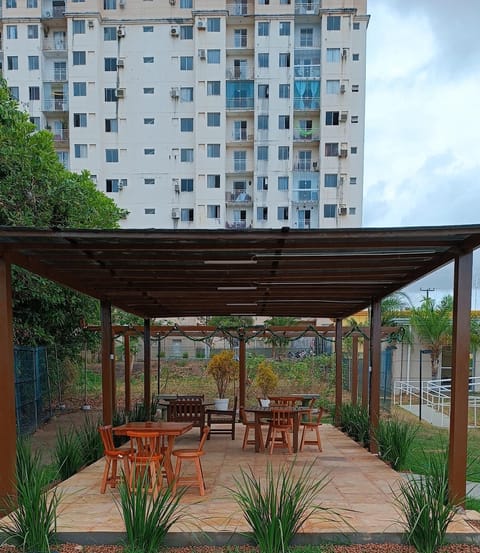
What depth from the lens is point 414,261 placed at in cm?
570

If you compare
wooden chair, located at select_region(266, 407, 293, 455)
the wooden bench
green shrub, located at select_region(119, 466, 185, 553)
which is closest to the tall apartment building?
the wooden bench

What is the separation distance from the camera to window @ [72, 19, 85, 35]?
3869cm

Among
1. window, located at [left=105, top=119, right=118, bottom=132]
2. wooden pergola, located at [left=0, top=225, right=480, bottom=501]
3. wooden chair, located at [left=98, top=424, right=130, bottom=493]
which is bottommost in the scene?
wooden chair, located at [left=98, top=424, right=130, bottom=493]

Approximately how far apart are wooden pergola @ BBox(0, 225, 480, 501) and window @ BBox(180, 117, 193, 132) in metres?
33.1

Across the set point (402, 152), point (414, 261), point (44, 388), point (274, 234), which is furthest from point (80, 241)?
point (402, 152)

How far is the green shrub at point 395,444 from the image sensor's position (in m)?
7.01

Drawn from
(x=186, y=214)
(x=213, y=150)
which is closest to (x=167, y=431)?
(x=186, y=214)

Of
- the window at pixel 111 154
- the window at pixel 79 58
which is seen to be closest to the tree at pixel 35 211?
the window at pixel 111 154

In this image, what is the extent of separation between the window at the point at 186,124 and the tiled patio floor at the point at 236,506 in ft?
112

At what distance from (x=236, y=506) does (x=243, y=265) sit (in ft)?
8.44

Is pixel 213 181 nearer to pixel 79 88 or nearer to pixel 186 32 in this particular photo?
pixel 186 32

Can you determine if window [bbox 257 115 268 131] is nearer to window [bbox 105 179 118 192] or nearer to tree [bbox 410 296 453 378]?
window [bbox 105 179 118 192]

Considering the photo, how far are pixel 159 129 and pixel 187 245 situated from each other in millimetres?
36439

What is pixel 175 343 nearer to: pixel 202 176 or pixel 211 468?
pixel 202 176
